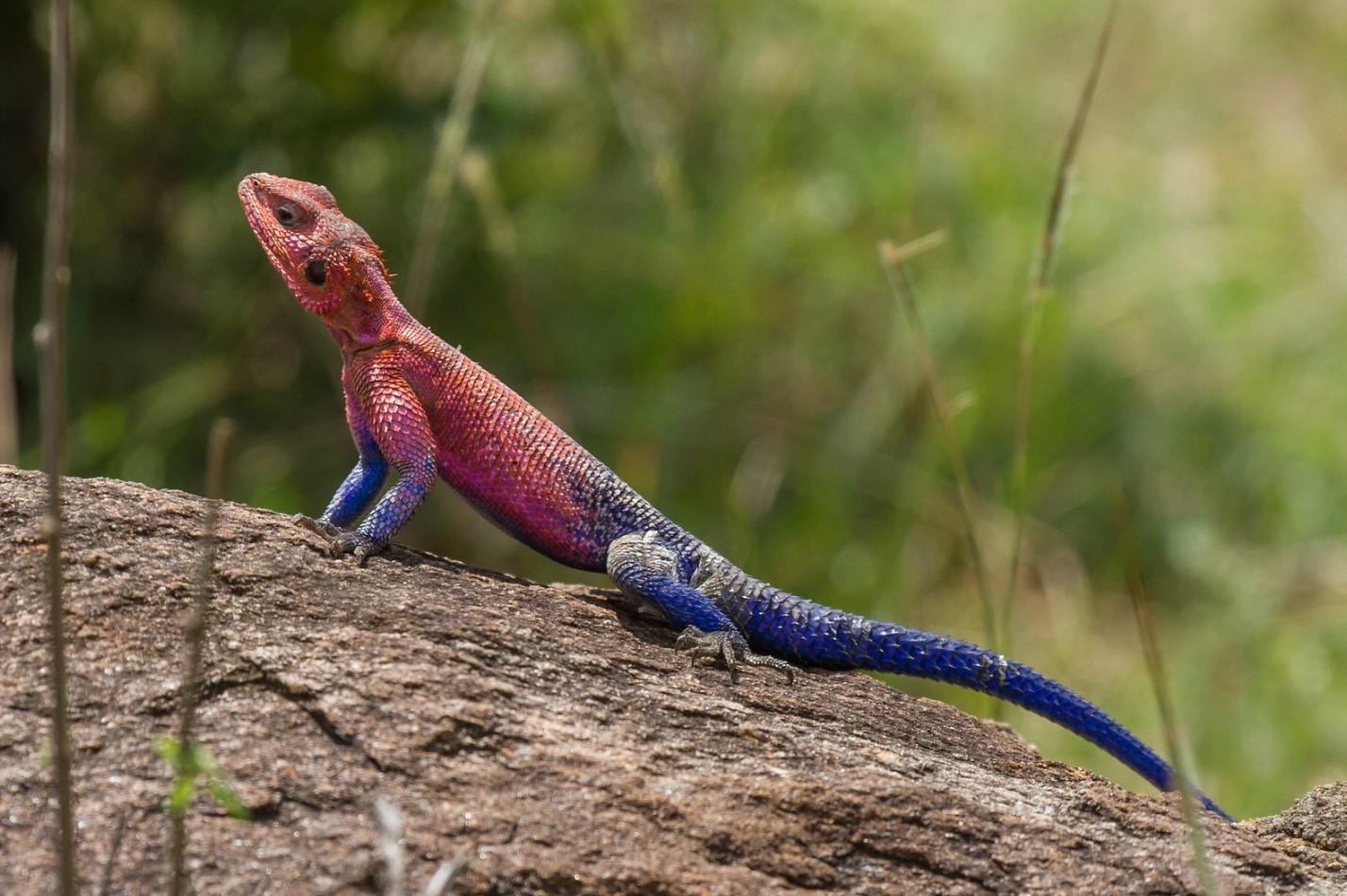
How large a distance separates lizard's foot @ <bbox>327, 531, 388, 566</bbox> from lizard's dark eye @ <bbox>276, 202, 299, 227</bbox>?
96 cm

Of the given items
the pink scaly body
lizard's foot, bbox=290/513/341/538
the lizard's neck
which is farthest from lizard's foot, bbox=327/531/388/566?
the lizard's neck

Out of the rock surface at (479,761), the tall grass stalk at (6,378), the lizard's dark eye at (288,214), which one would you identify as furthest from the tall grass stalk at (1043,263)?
the tall grass stalk at (6,378)

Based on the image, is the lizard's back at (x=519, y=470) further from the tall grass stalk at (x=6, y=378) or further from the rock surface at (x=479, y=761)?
the tall grass stalk at (x=6, y=378)

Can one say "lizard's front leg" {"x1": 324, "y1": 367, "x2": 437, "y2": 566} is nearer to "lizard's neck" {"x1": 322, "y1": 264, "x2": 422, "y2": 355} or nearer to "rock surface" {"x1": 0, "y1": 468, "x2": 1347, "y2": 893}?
"lizard's neck" {"x1": 322, "y1": 264, "x2": 422, "y2": 355}

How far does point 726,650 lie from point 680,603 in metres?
0.22

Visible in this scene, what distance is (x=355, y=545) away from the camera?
315 cm

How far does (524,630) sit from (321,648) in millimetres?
452

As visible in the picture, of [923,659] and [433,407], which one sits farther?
[433,407]

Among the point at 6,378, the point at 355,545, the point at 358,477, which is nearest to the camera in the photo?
the point at 355,545

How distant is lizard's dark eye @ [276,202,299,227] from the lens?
3664 mm

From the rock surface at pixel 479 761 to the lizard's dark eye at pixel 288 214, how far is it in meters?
0.89

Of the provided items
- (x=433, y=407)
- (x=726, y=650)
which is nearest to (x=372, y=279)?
(x=433, y=407)

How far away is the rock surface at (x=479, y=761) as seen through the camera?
7.66 feet

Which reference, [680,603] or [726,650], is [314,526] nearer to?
[680,603]
